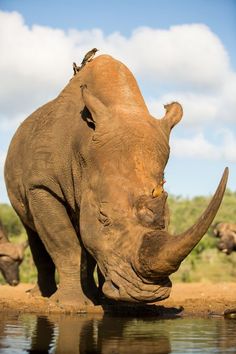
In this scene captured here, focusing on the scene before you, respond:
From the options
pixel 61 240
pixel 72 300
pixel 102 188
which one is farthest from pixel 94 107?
pixel 72 300

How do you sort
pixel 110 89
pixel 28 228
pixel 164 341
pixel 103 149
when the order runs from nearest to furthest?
pixel 164 341, pixel 103 149, pixel 110 89, pixel 28 228

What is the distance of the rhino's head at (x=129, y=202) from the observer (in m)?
7.42

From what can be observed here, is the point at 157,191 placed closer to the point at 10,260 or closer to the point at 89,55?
the point at 89,55

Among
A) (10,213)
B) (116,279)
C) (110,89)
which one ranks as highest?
(10,213)

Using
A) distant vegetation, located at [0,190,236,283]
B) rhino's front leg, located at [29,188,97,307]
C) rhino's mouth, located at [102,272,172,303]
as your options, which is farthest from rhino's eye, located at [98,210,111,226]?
distant vegetation, located at [0,190,236,283]

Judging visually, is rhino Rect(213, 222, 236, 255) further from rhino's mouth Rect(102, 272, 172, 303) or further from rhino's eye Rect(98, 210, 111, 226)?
rhino's mouth Rect(102, 272, 172, 303)

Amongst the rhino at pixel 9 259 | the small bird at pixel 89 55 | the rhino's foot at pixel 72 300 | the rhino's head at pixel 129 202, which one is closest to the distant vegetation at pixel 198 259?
the rhino at pixel 9 259

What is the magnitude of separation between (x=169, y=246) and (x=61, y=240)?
322cm

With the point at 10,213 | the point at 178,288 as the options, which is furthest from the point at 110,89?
the point at 10,213

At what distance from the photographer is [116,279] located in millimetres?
7926

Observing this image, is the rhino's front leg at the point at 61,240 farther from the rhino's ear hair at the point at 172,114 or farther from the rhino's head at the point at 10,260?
the rhino's head at the point at 10,260

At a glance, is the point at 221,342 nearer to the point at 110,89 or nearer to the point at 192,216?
the point at 110,89

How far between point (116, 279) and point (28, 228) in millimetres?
4866

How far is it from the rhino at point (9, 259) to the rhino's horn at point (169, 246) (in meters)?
10.9
